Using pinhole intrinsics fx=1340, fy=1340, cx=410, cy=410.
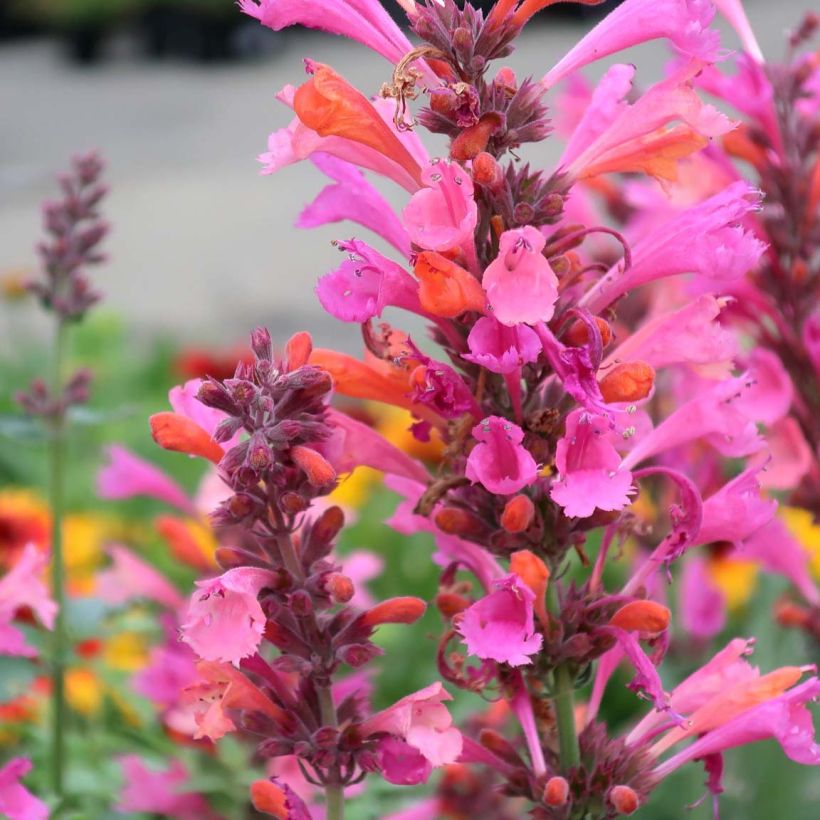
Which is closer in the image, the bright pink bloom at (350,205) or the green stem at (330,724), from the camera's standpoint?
the green stem at (330,724)

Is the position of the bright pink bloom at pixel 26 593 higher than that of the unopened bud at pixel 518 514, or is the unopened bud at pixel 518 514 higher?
the unopened bud at pixel 518 514

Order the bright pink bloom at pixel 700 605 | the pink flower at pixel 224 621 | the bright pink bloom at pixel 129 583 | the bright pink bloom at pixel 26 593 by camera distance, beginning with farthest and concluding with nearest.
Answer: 1. the bright pink bloom at pixel 700 605
2. the bright pink bloom at pixel 129 583
3. the bright pink bloom at pixel 26 593
4. the pink flower at pixel 224 621

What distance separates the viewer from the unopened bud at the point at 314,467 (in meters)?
1.16

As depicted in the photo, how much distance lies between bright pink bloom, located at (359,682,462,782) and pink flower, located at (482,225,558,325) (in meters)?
0.34

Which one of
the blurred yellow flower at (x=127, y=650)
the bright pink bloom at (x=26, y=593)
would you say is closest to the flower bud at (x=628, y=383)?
the bright pink bloom at (x=26, y=593)

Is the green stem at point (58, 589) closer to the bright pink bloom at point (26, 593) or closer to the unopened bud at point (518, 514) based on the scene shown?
the bright pink bloom at point (26, 593)

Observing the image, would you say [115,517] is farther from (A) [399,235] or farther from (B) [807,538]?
(A) [399,235]

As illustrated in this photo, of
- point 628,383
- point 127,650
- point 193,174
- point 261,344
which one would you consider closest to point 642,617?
point 628,383

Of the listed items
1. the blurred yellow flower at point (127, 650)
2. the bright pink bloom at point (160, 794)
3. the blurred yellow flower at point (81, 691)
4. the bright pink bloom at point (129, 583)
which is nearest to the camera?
the bright pink bloom at point (160, 794)

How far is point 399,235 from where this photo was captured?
142 cm

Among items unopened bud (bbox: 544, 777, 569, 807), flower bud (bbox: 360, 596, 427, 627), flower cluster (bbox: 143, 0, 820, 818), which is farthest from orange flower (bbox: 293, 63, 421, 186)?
unopened bud (bbox: 544, 777, 569, 807)

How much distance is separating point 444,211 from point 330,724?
503 mm

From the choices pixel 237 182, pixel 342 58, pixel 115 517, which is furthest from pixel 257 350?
pixel 342 58

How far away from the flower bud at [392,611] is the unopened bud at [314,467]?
184 millimetres
